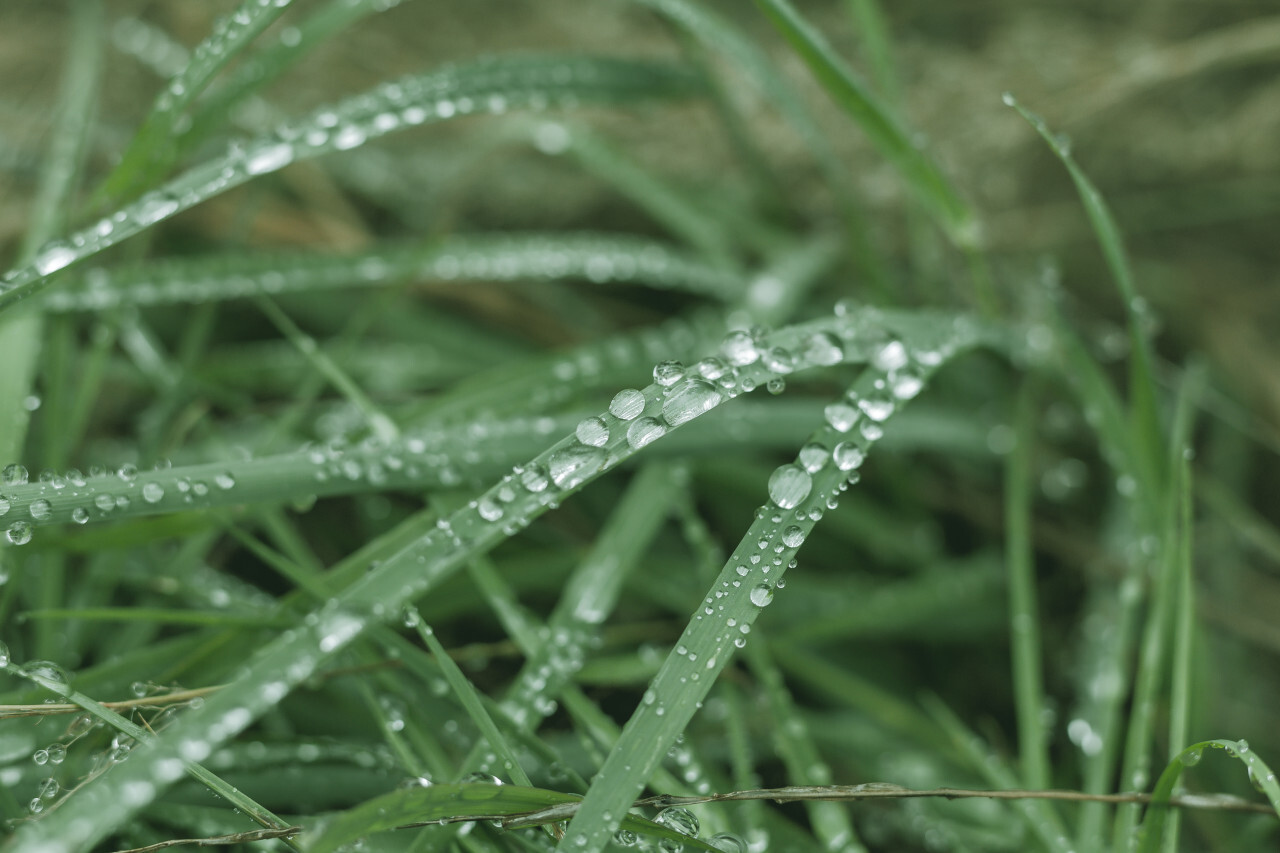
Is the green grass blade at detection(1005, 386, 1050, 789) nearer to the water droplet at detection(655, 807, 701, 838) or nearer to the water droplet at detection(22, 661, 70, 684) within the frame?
the water droplet at detection(655, 807, 701, 838)

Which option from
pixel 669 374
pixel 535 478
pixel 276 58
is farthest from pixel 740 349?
pixel 276 58

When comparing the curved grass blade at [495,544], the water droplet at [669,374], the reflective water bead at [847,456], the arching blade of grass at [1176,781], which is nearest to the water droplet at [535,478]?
the curved grass blade at [495,544]

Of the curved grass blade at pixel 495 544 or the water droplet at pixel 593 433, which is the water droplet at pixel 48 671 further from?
the water droplet at pixel 593 433

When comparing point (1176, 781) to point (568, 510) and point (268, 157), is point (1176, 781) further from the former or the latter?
point (268, 157)

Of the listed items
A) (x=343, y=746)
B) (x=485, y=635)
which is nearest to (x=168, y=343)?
(x=485, y=635)

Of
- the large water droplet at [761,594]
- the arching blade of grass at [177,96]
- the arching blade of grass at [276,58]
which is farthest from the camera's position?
the arching blade of grass at [276,58]

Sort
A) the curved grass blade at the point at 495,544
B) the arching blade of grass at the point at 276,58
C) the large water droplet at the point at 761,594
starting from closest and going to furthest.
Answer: the curved grass blade at the point at 495,544 → the large water droplet at the point at 761,594 → the arching blade of grass at the point at 276,58
